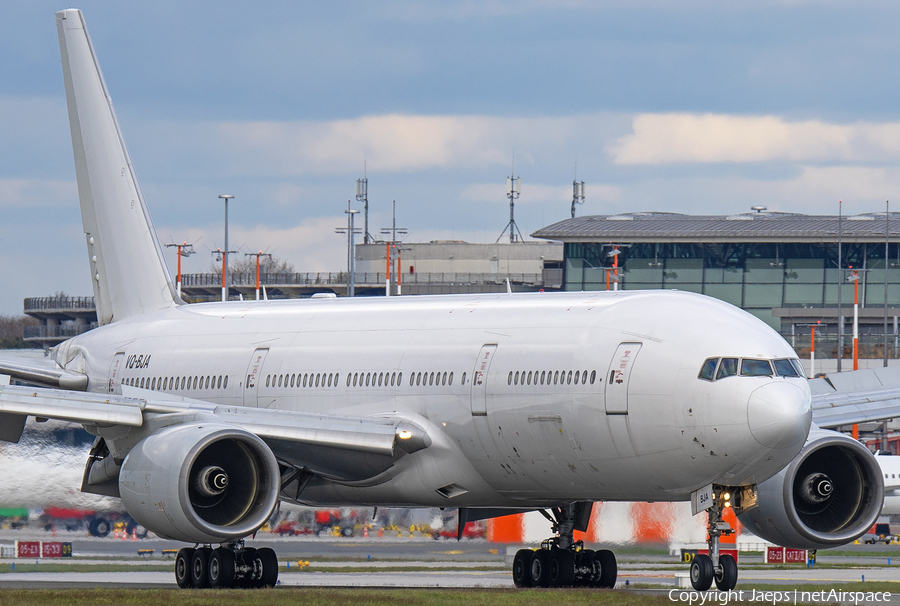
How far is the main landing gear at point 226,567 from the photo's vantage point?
28.3 metres

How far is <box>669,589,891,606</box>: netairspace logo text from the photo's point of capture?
22953 mm

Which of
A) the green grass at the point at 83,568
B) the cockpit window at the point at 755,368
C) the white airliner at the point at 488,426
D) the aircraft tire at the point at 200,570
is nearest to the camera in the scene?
the cockpit window at the point at 755,368

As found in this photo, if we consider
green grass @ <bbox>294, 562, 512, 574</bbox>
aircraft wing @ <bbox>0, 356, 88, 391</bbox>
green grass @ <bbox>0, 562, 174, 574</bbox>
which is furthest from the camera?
green grass @ <bbox>294, 562, 512, 574</bbox>

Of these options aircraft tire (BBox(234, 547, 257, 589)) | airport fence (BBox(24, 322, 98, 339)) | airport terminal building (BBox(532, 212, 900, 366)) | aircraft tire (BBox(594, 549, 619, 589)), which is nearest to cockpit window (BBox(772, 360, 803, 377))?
aircraft tire (BBox(594, 549, 619, 589))

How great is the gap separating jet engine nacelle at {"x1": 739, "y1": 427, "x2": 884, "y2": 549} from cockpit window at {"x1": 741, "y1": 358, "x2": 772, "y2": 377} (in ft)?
11.5

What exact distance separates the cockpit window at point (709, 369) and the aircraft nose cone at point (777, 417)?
75 cm

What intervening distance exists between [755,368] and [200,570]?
11337mm

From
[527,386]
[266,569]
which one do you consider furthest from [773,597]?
[266,569]

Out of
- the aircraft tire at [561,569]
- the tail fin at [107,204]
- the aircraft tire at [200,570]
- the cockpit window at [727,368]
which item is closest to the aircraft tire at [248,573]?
the aircraft tire at [200,570]

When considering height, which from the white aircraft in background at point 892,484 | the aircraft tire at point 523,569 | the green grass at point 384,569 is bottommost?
the white aircraft in background at point 892,484

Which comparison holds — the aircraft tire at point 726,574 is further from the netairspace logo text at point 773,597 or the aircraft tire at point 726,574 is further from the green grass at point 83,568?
the green grass at point 83,568

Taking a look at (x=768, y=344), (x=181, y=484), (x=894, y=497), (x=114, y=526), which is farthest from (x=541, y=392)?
(x=894, y=497)

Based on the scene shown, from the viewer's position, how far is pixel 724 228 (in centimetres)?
10581

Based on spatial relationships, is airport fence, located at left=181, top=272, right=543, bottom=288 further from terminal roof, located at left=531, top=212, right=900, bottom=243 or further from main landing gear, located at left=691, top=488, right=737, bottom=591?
main landing gear, located at left=691, top=488, right=737, bottom=591
